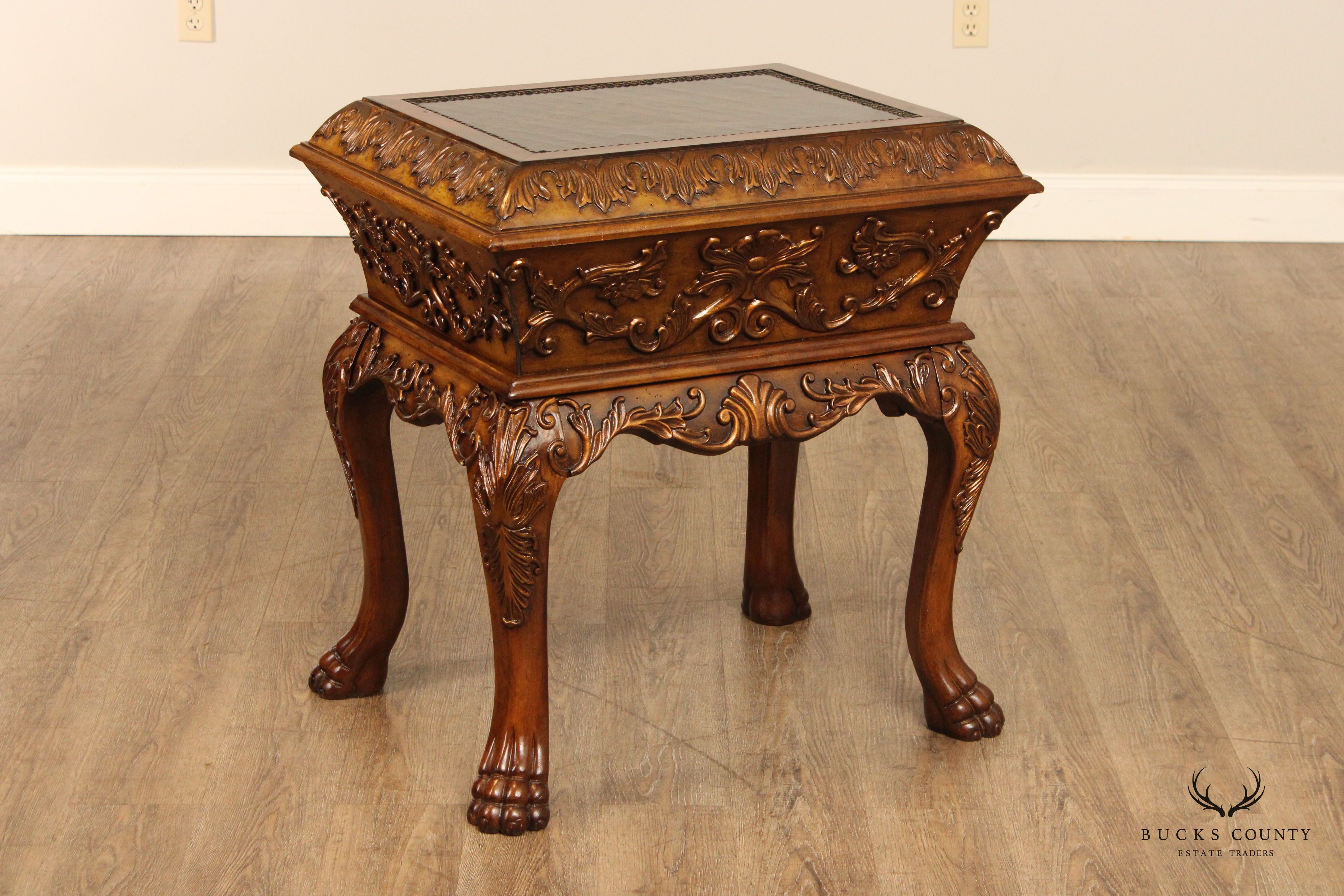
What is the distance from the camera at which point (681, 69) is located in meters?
3.66

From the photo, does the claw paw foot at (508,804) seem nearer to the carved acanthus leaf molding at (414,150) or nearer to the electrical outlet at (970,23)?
the carved acanthus leaf molding at (414,150)

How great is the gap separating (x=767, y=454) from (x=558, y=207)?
0.62 metres

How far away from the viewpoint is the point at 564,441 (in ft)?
4.56

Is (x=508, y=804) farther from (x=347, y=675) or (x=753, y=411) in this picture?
(x=753, y=411)

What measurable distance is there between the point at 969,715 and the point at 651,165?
0.73 metres

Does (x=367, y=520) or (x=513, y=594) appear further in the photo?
(x=367, y=520)

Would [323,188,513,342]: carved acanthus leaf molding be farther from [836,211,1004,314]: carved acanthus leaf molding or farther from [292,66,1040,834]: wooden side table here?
[836,211,1004,314]: carved acanthus leaf molding

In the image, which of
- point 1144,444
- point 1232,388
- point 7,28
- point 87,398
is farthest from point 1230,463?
point 7,28

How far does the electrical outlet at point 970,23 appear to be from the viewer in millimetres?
3605

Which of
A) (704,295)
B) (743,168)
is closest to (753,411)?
(704,295)

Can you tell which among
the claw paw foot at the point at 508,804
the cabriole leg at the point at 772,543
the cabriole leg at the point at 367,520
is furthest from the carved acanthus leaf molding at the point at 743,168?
the claw paw foot at the point at 508,804

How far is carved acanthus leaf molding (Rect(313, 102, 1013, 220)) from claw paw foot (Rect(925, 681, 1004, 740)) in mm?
588

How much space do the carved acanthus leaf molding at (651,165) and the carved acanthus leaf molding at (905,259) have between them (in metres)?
0.06

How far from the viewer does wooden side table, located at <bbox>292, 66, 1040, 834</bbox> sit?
52.9 inches
